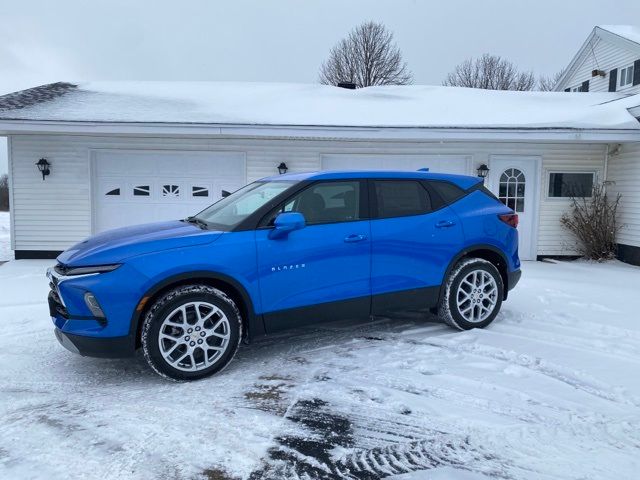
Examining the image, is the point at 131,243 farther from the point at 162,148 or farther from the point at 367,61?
the point at 367,61

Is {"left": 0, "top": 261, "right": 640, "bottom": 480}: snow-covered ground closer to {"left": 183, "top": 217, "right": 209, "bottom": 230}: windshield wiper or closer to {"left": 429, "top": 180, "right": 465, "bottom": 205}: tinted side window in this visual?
{"left": 183, "top": 217, "right": 209, "bottom": 230}: windshield wiper

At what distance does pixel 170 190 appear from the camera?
1023 cm

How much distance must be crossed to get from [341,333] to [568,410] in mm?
2249

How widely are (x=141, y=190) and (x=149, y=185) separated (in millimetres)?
196

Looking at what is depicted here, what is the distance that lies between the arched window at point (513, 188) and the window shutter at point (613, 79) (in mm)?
8242

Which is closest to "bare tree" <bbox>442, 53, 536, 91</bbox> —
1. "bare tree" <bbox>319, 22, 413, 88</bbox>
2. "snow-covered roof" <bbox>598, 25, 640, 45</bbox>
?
"bare tree" <bbox>319, 22, 413, 88</bbox>

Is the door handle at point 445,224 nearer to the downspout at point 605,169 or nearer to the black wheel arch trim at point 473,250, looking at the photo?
the black wheel arch trim at point 473,250

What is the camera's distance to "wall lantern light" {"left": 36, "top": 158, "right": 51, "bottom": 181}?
9.89m

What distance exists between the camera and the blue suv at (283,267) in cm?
360

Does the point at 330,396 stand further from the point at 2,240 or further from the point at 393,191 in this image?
the point at 2,240

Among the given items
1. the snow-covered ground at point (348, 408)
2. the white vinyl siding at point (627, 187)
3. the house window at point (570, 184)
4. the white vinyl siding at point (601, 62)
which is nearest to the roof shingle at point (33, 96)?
the snow-covered ground at point (348, 408)

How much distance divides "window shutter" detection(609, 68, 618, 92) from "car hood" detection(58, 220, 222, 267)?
1650 centimetres

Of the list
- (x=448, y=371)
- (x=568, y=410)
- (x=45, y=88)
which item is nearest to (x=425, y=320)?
(x=448, y=371)

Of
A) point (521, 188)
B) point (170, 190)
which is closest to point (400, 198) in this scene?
point (170, 190)
